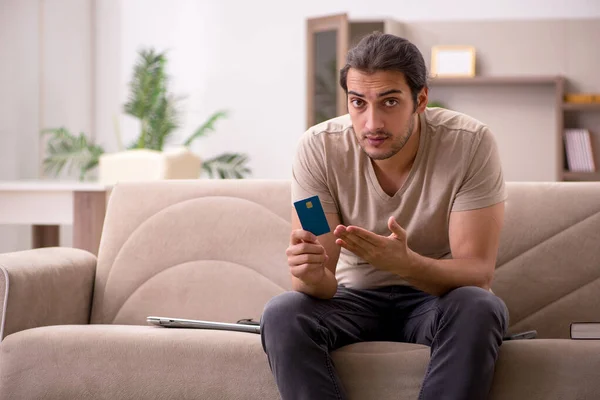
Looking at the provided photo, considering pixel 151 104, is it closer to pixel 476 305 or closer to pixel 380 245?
pixel 380 245

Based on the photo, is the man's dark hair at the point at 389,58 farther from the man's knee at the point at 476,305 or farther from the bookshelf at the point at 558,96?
the bookshelf at the point at 558,96

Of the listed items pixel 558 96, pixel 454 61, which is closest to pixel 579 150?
pixel 558 96

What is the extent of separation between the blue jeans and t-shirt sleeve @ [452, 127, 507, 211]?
9.5 inches

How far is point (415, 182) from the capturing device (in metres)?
1.93

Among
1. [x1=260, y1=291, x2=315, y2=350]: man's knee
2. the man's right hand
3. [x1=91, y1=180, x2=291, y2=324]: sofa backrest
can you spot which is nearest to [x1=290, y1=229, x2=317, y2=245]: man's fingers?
the man's right hand

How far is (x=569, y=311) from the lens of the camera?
7.17ft

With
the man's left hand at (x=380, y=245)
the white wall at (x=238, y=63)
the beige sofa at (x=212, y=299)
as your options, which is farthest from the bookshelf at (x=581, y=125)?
the man's left hand at (x=380, y=245)

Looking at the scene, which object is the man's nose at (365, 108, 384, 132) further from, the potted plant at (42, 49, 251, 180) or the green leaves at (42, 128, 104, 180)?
the green leaves at (42, 128, 104, 180)

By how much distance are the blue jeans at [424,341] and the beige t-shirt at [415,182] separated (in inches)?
7.1

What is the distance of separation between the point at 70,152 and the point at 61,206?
2.77m

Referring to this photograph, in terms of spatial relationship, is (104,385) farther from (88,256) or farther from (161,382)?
(88,256)

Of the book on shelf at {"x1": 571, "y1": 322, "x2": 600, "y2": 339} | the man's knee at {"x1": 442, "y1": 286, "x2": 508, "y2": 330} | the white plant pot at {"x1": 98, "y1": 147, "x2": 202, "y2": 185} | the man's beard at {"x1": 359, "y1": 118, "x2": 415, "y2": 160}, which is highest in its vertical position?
the man's beard at {"x1": 359, "y1": 118, "x2": 415, "y2": 160}


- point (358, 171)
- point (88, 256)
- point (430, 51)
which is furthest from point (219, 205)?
point (430, 51)

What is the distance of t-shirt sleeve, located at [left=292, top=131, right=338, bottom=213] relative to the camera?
1969 mm
